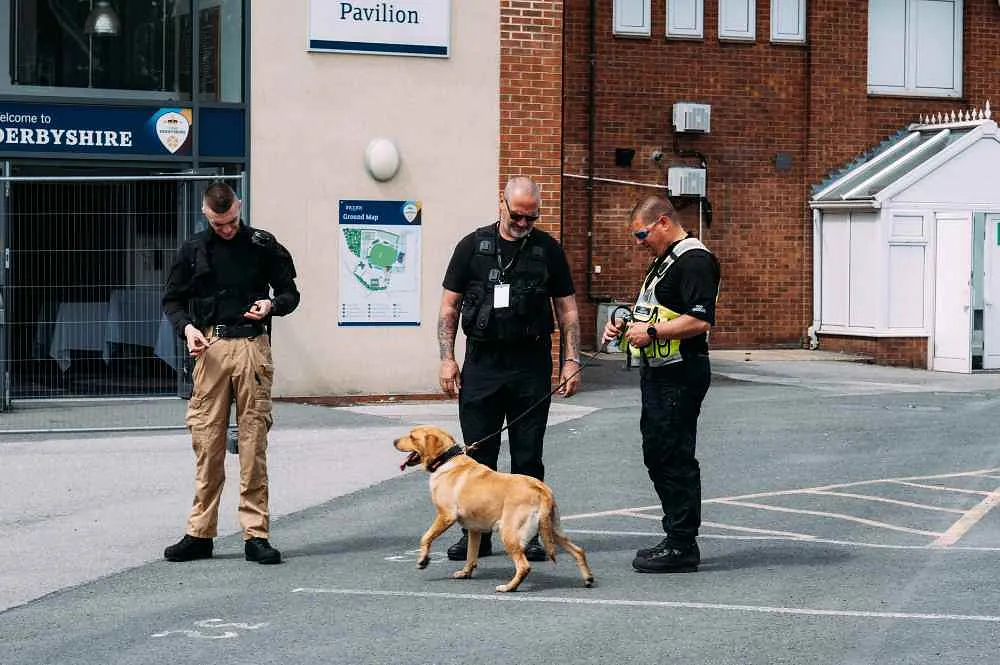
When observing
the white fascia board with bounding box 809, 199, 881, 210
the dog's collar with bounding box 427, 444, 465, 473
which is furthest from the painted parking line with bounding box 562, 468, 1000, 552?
the white fascia board with bounding box 809, 199, 881, 210

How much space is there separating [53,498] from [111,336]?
4.14 meters

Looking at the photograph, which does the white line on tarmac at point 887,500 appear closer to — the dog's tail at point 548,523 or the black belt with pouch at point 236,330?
the dog's tail at point 548,523

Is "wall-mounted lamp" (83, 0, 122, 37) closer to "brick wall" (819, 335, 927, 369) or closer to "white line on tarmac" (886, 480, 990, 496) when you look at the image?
"white line on tarmac" (886, 480, 990, 496)

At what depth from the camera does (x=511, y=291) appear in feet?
29.1

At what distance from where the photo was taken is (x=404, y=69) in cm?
1817

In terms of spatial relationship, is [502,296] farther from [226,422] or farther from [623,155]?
[623,155]

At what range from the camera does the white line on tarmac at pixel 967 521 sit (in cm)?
976

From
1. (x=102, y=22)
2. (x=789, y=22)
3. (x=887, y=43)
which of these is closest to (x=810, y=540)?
(x=102, y=22)

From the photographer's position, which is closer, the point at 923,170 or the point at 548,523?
the point at 548,523

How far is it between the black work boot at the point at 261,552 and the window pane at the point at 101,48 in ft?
30.6

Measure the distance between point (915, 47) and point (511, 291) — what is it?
67.2 feet

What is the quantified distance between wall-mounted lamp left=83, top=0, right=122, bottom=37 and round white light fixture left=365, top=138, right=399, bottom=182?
287 cm

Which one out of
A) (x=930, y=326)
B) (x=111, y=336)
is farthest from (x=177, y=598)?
(x=930, y=326)

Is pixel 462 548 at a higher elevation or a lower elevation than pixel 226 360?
lower
